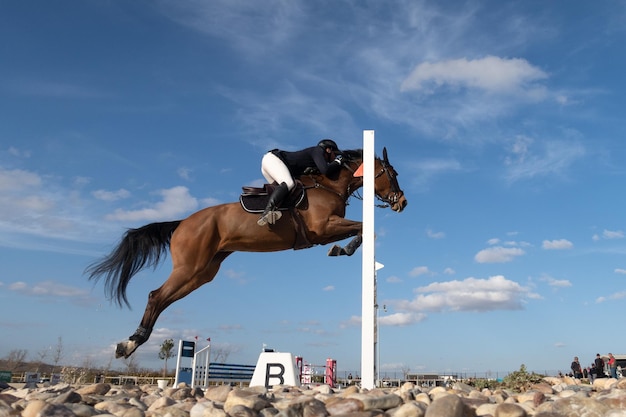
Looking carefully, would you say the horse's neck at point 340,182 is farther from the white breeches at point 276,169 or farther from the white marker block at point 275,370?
the white marker block at point 275,370

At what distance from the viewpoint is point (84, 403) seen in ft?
11.8

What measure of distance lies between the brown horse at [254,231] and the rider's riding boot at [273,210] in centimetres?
15

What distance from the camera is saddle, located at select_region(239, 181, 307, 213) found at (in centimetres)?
632

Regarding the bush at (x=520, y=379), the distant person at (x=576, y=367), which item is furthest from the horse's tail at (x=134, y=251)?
the distant person at (x=576, y=367)

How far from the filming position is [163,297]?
6.14 m

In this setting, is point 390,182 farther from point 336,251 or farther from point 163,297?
point 163,297

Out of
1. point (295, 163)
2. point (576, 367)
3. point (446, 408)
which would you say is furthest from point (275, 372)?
point (576, 367)

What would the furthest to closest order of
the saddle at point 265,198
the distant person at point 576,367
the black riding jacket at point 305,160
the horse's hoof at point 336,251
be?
1. the distant person at point 576,367
2. the black riding jacket at point 305,160
3. the saddle at point 265,198
4. the horse's hoof at point 336,251

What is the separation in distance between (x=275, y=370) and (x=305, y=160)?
2.62m

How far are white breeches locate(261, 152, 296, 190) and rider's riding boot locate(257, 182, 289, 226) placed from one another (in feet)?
0.62

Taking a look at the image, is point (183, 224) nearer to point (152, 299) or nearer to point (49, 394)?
point (152, 299)

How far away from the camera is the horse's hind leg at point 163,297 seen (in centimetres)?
589

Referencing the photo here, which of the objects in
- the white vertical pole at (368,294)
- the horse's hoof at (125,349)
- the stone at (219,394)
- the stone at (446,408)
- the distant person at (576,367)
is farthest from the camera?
the distant person at (576,367)

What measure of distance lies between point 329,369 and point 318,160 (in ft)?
22.3
